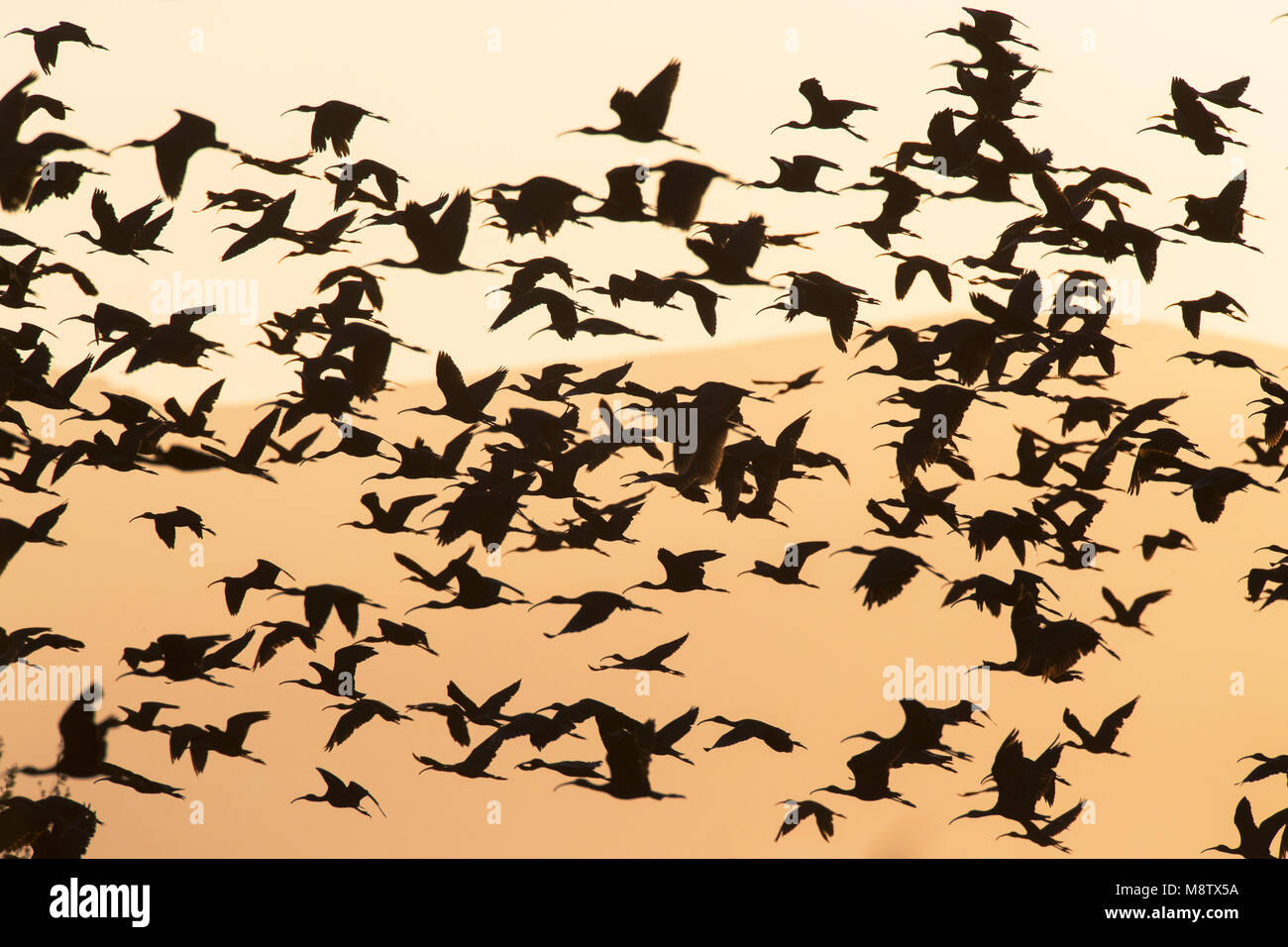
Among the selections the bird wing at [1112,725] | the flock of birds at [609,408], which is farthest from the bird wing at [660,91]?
the bird wing at [1112,725]

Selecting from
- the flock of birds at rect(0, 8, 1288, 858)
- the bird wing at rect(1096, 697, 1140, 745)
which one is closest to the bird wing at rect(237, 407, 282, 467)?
the flock of birds at rect(0, 8, 1288, 858)

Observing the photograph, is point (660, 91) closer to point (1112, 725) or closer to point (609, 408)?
point (609, 408)

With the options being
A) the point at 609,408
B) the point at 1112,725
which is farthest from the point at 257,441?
the point at 1112,725

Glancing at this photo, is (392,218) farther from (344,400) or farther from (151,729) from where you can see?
(151,729)

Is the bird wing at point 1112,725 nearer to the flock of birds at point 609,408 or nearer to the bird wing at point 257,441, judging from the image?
the flock of birds at point 609,408

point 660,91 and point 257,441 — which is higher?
point 660,91

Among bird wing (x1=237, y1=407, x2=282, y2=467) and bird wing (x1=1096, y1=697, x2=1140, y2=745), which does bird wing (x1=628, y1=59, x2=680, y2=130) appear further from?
bird wing (x1=1096, y1=697, x2=1140, y2=745)

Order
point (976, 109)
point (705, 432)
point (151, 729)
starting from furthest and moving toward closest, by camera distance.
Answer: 1. point (151, 729)
2. point (976, 109)
3. point (705, 432)

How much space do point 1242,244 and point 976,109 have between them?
3.11 metres

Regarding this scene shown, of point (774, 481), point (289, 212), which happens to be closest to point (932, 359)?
point (774, 481)

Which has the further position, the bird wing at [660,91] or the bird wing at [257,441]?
the bird wing at [257,441]

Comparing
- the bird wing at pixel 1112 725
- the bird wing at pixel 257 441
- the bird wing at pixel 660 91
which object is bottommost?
the bird wing at pixel 1112 725

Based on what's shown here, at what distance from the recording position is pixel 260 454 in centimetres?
1220

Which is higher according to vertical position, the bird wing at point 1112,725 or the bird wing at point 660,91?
the bird wing at point 660,91
